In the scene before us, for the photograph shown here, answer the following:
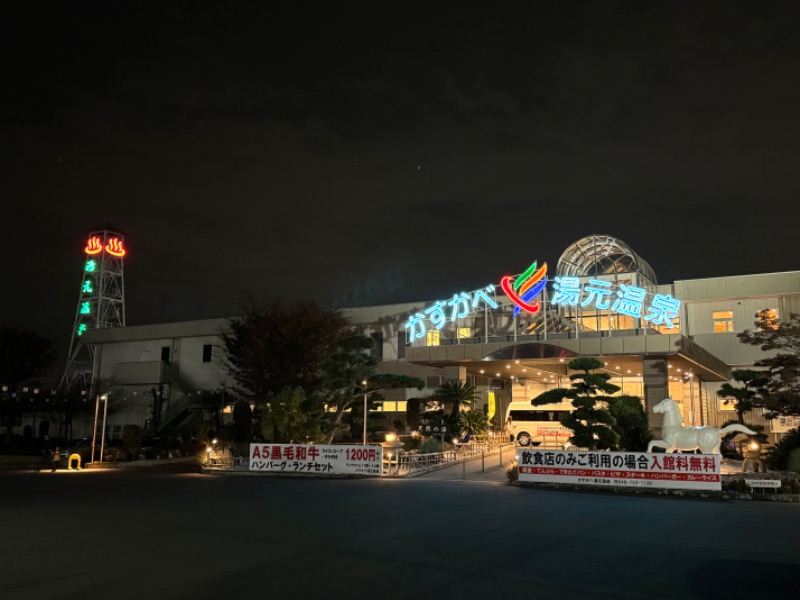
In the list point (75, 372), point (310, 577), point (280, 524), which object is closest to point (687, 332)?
point (280, 524)

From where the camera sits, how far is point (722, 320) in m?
42.2

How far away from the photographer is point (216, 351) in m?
49.3

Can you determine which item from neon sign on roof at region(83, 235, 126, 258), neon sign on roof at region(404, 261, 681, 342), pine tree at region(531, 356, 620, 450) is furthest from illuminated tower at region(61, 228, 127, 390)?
pine tree at region(531, 356, 620, 450)

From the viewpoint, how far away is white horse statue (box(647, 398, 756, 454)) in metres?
18.6

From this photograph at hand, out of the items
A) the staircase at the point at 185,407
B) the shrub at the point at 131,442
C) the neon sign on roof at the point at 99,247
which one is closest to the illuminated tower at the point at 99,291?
the neon sign on roof at the point at 99,247

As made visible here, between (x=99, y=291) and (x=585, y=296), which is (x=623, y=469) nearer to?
(x=585, y=296)

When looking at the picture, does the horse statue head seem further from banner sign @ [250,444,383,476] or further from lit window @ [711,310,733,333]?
lit window @ [711,310,733,333]

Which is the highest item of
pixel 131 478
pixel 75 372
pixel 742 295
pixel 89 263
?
pixel 89 263

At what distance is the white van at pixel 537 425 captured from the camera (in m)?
33.5

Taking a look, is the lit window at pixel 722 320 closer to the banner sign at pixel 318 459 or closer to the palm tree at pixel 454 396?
the palm tree at pixel 454 396

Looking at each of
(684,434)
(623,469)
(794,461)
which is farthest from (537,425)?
(623,469)

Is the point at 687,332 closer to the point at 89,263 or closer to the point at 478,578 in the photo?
the point at 478,578

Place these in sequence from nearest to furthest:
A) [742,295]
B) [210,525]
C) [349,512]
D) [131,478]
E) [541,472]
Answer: [210,525] < [349,512] < [541,472] < [131,478] < [742,295]

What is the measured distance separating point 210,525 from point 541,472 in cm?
1043
